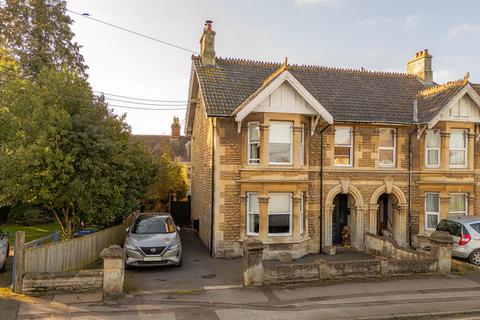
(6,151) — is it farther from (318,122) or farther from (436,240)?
(436,240)

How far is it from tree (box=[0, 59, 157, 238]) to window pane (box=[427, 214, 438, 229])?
47.8 feet

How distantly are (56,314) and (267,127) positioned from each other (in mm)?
10222

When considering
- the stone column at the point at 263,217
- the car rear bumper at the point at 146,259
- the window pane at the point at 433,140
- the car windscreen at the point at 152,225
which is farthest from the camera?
the window pane at the point at 433,140

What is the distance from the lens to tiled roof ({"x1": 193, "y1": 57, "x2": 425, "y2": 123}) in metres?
17.2

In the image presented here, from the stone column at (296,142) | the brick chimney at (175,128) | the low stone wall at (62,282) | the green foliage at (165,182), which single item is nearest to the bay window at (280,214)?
the stone column at (296,142)

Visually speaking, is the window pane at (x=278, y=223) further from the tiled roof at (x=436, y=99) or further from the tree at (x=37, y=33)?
Result: the tree at (x=37, y=33)

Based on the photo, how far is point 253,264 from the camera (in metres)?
12.0

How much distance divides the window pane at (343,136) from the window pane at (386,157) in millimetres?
1773

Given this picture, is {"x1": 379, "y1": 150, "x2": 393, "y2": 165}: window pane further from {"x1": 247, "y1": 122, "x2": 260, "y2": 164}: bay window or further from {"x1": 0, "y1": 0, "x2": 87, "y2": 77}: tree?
{"x1": 0, "y1": 0, "x2": 87, "y2": 77}: tree

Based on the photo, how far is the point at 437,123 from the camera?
734 inches

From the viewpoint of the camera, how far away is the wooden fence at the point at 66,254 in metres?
11.3

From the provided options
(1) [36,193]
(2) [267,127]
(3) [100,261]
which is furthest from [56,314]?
(2) [267,127]

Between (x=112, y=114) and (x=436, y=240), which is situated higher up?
(x=112, y=114)

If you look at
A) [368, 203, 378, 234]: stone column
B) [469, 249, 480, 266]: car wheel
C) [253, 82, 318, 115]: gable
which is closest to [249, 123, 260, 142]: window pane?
[253, 82, 318, 115]: gable
